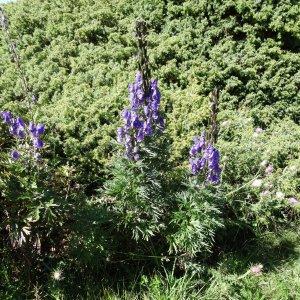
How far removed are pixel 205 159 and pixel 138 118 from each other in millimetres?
671

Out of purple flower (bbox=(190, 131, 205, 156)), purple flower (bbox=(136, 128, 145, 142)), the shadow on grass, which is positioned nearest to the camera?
purple flower (bbox=(136, 128, 145, 142))

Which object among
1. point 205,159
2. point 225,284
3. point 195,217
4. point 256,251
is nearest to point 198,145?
point 205,159

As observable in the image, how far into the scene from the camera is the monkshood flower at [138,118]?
344 cm

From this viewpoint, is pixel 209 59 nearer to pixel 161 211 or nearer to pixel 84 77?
pixel 84 77

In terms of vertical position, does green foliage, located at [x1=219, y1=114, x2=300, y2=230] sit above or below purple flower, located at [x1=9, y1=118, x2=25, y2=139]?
below

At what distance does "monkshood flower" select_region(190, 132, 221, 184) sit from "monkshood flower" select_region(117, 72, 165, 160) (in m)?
0.36

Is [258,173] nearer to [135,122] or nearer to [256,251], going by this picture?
[256,251]

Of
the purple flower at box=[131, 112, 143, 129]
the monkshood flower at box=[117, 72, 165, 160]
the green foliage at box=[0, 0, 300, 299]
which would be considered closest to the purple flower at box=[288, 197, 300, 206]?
the green foliage at box=[0, 0, 300, 299]

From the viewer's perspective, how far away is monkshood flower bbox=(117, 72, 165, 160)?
11.3ft

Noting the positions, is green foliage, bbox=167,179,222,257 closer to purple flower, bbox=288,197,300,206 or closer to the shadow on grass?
the shadow on grass

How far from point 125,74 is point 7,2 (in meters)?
3.58

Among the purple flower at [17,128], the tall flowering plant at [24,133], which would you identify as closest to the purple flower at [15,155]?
the tall flowering plant at [24,133]

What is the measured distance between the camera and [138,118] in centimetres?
342

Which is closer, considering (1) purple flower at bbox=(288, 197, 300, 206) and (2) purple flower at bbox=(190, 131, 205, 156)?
(2) purple flower at bbox=(190, 131, 205, 156)
